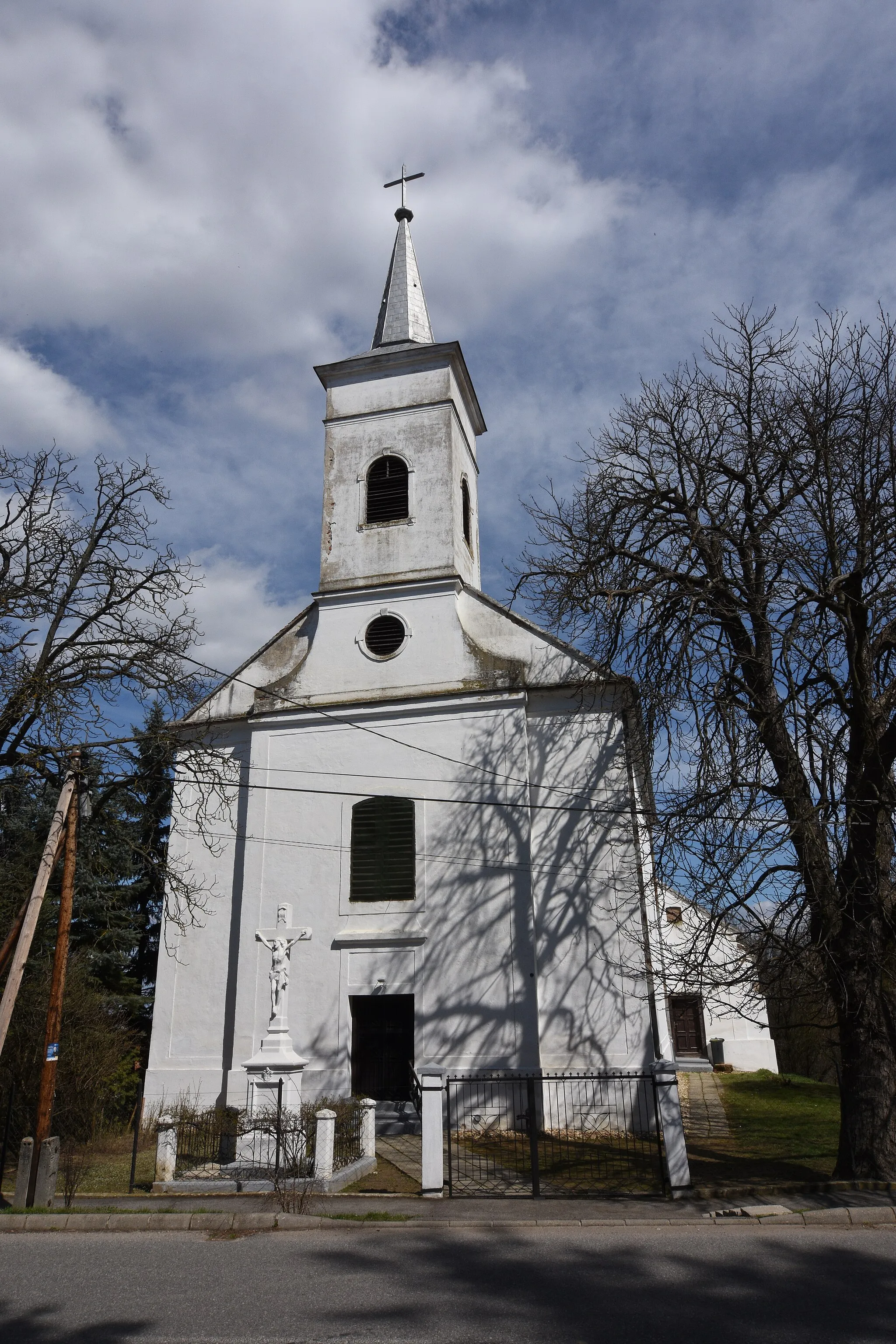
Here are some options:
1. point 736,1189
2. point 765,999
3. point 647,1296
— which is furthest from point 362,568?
point 647,1296

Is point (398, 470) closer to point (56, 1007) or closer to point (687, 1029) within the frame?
point (56, 1007)

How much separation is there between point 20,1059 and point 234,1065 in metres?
3.67

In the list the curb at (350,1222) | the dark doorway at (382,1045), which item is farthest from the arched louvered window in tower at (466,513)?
the curb at (350,1222)

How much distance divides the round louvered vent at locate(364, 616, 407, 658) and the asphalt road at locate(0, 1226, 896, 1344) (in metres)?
12.3

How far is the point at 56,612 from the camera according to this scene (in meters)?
14.1

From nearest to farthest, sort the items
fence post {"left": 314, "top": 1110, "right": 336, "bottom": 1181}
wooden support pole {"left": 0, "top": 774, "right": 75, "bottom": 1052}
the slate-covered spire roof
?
fence post {"left": 314, "top": 1110, "right": 336, "bottom": 1181}
wooden support pole {"left": 0, "top": 774, "right": 75, "bottom": 1052}
the slate-covered spire roof

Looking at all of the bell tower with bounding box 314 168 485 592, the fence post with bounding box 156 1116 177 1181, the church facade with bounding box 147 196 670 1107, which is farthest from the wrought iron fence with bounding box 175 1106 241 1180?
the bell tower with bounding box 314 168 485 592

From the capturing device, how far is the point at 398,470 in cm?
2191

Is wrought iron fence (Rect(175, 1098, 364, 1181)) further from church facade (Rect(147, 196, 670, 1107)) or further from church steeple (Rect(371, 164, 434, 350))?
church steeple (Rect(371, 164, 434, 350))

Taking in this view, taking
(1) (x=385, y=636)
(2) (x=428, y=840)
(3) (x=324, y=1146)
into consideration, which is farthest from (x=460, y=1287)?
(1) (x=385, y=636)

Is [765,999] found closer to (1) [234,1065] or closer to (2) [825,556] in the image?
(2) [825,556]

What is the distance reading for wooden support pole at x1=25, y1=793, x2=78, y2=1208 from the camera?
37.3 feet

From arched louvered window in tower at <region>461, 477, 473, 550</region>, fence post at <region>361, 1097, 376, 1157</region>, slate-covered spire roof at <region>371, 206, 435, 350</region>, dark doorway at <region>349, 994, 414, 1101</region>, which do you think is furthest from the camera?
slate-covered spire roof at <region>371, 206, 435, 350</region>

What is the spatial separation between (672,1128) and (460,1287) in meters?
4.30
